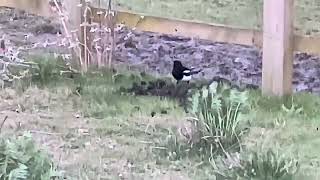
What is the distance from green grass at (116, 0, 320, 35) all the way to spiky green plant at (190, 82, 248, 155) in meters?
3.90

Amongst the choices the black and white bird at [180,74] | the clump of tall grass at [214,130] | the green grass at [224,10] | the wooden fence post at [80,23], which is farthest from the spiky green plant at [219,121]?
the green grass at [224,10]

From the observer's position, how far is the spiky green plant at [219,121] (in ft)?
16.1

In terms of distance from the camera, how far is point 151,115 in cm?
586

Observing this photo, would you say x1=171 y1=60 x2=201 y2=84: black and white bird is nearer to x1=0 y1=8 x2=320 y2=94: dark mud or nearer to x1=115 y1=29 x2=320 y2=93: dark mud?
x1=0 y1=8 x2=320 y2=94: dark mud

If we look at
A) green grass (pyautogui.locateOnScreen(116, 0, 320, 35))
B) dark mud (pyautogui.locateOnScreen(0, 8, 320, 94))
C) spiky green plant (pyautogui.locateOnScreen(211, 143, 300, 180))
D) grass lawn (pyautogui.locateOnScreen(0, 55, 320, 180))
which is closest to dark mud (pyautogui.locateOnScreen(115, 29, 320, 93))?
dark mud (pyautogui.locateOnScreen(0, 8, 320, 94))

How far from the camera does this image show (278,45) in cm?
609

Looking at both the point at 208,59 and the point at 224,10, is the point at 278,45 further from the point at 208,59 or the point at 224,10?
the point at 224,10

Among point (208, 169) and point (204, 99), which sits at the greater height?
point (204, 99)

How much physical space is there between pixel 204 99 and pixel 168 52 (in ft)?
11.0

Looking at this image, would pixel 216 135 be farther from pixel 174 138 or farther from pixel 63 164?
pixel 63 164

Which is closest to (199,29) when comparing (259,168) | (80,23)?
(80,23)

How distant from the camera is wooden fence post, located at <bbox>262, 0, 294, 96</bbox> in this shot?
605 cm

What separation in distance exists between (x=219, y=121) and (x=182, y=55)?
11.0 ft

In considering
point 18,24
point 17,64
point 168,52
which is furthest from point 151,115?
point 18,24
